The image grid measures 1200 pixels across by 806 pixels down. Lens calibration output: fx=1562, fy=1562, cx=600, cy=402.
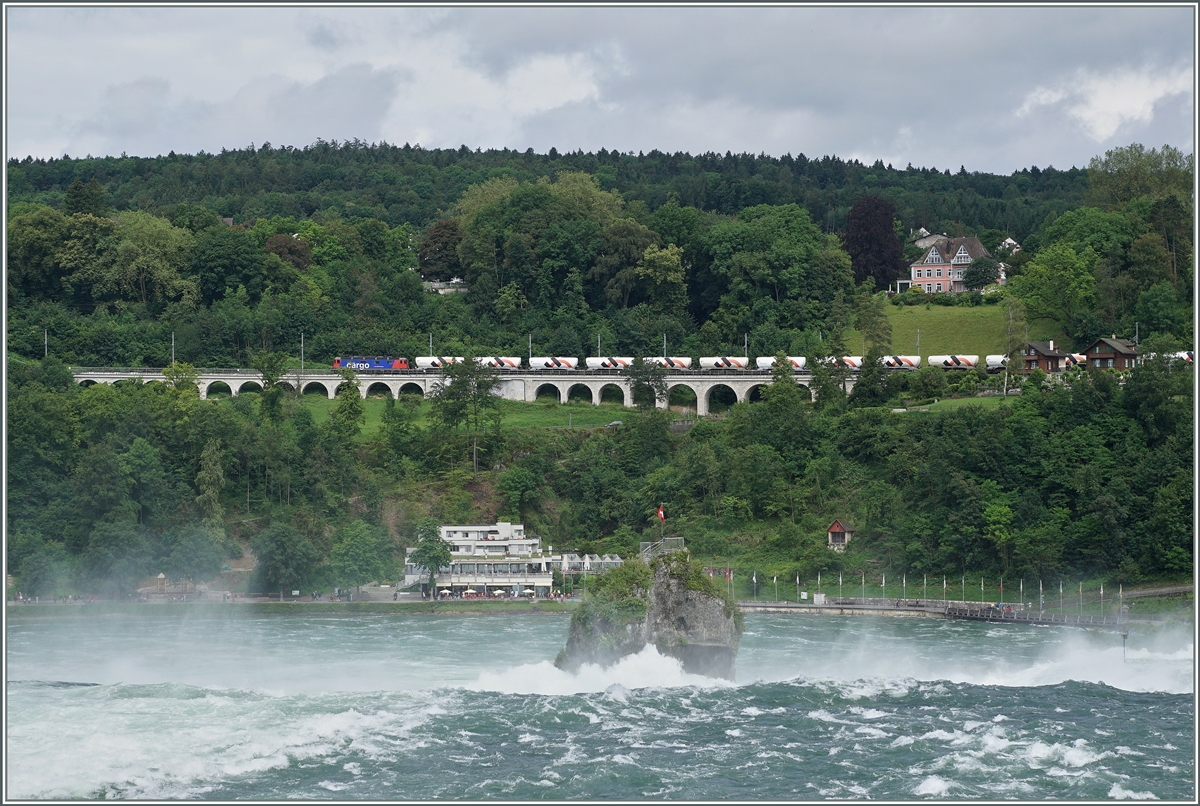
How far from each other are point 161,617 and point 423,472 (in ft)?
75.6

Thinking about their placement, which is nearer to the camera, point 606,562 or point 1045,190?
point 606,562

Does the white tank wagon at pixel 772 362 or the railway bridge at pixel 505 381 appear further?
the white tank wagon at pixel 772 362

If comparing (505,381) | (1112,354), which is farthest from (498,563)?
(1112,354)

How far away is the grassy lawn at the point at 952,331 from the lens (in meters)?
118

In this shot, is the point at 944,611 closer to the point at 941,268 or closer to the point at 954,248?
the point at 941,268

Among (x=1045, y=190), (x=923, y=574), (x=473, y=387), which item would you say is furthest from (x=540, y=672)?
(x=1045, y=190)

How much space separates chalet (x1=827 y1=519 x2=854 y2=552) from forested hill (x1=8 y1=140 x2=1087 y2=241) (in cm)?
7291

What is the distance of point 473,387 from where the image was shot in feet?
335

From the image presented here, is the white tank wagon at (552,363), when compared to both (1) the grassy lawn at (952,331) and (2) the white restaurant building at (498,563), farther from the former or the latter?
(2) the white restaurant building at (498,563)

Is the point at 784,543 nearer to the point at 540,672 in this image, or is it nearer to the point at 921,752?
the point at 540,672

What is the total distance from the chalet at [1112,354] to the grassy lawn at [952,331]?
6.06 metres

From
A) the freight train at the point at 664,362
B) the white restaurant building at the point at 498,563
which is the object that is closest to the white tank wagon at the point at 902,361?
the freight train at the point at 664,362

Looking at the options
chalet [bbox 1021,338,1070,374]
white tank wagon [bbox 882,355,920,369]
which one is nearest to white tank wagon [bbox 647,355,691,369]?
white tank wagon [bbox 882,355,920,369]

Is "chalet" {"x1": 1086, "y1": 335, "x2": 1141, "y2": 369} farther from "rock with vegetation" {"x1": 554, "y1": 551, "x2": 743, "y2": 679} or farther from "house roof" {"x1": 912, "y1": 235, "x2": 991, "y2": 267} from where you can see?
"rock with vegetation" {"x1": 554, "y1": 551, "x2": 743, "y2": 679}
